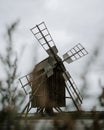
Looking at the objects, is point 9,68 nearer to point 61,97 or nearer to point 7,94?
point 7,94

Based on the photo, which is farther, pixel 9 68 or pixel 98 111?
pixel 9 68

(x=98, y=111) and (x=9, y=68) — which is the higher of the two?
(x=9, y=68)

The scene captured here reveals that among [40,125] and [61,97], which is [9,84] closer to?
[40,125]

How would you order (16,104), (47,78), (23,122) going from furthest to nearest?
(47,78) → (16,104) → (23,122)

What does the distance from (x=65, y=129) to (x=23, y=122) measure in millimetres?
320

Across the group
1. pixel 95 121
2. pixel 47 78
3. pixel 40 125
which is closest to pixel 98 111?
pixel 95 121

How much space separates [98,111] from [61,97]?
99.9 ft

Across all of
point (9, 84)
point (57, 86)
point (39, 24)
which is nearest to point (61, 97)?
point (57, 86)

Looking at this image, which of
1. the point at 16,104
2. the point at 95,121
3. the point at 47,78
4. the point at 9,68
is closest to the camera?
the point at 95,121

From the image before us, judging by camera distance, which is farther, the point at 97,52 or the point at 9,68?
the point at 9,68

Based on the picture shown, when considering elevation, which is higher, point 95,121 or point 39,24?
point 39,24

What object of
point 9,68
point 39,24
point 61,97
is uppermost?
point 39,24

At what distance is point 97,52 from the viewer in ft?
9.68

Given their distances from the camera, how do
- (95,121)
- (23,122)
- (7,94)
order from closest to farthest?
(95,121) → (23,122) → (7,94)
